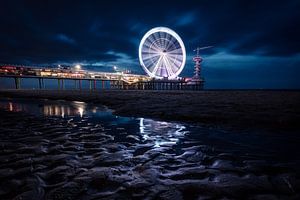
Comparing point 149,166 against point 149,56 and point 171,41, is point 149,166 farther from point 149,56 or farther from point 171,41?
point 149,56

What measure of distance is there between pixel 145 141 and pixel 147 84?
109m

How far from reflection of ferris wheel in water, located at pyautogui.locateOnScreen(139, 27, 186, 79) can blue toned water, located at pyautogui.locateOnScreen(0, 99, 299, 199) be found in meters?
63.0

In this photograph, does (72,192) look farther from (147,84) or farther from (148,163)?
(147,84)

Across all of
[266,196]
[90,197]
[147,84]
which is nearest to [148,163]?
[90,197]

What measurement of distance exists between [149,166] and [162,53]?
69452mm

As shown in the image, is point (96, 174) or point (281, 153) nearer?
point (96, 174)

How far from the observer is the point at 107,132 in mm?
6258

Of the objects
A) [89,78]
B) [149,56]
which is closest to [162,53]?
[149,56]

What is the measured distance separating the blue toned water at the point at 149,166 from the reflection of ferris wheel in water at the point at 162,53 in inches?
2480

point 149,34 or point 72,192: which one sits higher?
point 149,34

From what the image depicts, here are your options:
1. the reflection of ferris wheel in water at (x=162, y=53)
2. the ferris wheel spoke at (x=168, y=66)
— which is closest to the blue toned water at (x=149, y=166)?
the reflection of ferris wheel in water at (x=162, y=53)

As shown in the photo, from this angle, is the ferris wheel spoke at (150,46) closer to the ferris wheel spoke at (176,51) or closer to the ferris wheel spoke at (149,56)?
the ferris wheel spoke at (149,56)

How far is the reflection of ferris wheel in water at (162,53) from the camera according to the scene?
6612cm

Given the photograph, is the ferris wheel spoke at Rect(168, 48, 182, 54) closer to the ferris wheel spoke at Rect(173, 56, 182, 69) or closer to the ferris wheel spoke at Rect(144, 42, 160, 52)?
the ferris wheel spoke at Rect(173, 56, 182, 69)
